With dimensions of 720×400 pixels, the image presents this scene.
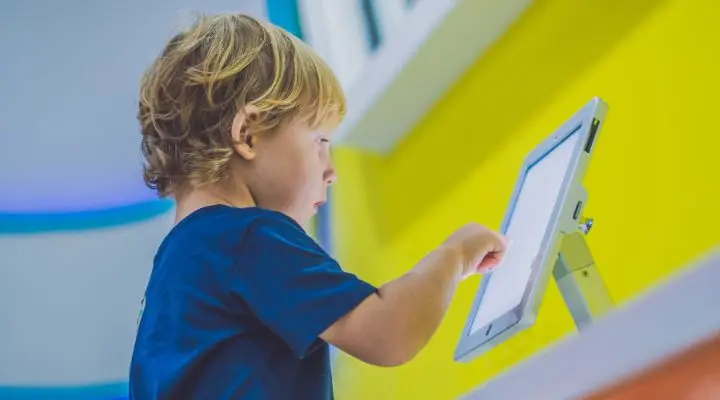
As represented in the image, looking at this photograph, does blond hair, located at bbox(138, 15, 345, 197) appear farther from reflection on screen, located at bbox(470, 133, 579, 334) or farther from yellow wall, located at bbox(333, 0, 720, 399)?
yellow wall, located at bbox(333, 0, 720, 399)

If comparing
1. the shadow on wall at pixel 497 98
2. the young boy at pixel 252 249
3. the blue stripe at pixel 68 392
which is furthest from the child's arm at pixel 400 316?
the blue stripe at pixel 68 392

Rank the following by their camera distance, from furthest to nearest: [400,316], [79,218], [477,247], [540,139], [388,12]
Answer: [388,12], [79,218], [540,139], [477,247], [400,316]

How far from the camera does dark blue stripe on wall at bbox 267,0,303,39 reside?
4.79 feet

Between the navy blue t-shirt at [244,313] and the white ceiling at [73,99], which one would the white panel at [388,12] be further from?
the navy blue t-shirt at [244,313]

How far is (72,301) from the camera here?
48.6 inches

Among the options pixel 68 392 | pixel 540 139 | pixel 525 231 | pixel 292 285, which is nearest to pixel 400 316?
pixel 292 285

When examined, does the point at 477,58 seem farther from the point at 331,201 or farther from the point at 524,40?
the point at 331,201

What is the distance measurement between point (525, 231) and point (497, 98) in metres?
0.41

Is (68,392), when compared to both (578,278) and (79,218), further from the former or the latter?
(578,278)

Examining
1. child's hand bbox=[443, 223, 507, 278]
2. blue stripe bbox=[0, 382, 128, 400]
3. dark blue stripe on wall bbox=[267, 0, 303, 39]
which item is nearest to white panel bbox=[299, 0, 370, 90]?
dark blue stripe on wall bbox=[267, 0, 303, 39]

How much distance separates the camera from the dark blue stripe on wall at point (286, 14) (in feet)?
4.79

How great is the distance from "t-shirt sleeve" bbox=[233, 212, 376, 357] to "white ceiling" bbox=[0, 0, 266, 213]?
668mm

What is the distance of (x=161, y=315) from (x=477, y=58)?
2.08 feet

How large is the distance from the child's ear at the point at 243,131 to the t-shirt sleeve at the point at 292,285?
10 cm
